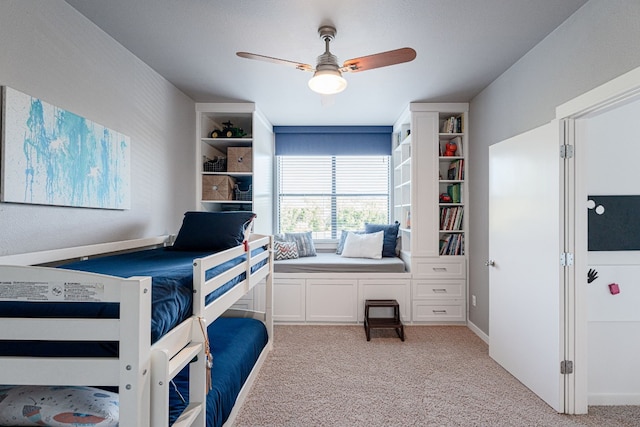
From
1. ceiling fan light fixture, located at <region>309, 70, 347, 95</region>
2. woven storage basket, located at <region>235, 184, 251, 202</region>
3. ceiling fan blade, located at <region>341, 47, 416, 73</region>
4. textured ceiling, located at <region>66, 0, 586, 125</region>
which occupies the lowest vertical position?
woven storage basket, located at <region>235, 184, 251, 202</region>

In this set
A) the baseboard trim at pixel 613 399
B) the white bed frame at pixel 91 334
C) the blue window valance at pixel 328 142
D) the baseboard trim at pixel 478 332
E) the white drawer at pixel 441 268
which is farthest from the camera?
the blue window valance at pixel 328 142

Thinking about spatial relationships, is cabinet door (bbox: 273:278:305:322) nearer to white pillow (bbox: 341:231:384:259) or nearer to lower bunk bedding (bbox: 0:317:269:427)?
white pillow (bbox: 341:231:384:259)

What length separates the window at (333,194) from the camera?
4.75 m

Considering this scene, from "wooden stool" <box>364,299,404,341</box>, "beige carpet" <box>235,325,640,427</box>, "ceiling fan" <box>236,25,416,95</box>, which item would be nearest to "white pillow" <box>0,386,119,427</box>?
"beige carpet" <box>235,325,640,427</box>

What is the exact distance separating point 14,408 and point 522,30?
3.13 m

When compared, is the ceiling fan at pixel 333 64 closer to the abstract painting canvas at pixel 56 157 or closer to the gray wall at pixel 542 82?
the gray wall at pixel 542 82

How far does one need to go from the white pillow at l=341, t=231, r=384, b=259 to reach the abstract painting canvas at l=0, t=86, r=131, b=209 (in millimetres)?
2545

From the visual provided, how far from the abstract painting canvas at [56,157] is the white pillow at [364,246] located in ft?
8.35

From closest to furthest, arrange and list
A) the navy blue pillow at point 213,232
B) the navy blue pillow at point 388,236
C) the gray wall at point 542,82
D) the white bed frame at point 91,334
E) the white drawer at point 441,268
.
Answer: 1. the white bed frame at point 91,334
2. the gray wall at point 542,82
3. the navy blue pillow at point 213,232
4. the white drawer at point 441,268
5. the navy blue pillow at point 388,236

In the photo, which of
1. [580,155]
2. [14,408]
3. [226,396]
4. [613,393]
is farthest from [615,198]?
[14,408]

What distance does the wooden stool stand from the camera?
10.8 feet

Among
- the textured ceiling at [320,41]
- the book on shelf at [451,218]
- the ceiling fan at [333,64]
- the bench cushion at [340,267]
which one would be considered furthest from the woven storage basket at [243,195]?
the book on shelf at [451,218]

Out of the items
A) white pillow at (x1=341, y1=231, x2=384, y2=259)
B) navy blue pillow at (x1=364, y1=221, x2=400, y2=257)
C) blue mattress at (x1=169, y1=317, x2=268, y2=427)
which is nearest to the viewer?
blue mattress at (x1=169, y1=317, x2=268, y2=427)

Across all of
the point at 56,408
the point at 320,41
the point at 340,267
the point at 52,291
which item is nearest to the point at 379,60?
the point at 320,41
